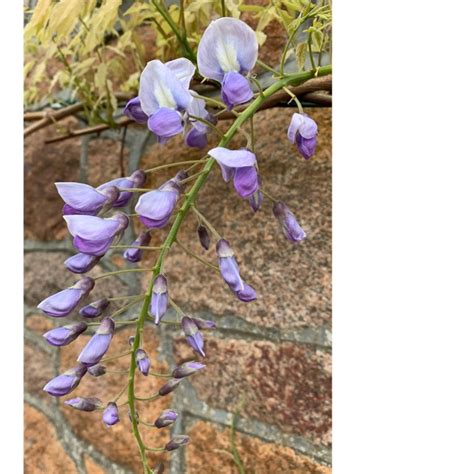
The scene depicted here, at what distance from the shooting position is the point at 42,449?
1.12 metres

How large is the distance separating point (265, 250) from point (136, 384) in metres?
0.33

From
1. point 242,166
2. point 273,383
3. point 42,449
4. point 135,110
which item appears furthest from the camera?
point 42,449

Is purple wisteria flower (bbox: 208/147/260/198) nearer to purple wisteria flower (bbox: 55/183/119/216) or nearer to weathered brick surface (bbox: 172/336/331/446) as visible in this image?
purple wisteria flower (bbox: 55/183/119/216)

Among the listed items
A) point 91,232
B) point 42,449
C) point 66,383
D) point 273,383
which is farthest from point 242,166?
point 42,449

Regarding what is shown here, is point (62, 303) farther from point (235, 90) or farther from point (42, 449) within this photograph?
point (42, 449)

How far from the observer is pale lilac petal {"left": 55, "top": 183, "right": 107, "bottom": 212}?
49 cm

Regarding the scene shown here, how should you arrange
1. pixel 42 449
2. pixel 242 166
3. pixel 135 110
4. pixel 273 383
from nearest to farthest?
pixel 242 166 → pixel 135 110 → pixel 273 383 → pixel 42 449

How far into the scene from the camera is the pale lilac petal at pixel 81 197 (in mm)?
487

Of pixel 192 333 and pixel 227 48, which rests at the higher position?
pixel 227 48

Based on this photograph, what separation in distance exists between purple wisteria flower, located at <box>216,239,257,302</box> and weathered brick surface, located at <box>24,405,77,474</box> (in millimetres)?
713

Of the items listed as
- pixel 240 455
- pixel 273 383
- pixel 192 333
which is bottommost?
pixel 240 455

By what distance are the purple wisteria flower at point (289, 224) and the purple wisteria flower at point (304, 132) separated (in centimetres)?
6

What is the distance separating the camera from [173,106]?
0.51 meters
